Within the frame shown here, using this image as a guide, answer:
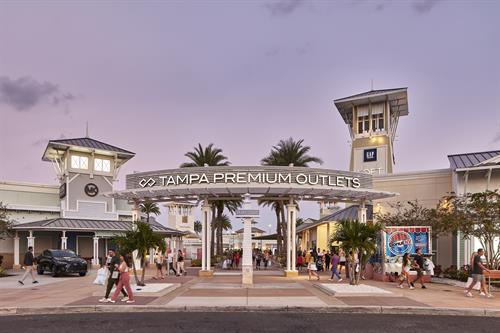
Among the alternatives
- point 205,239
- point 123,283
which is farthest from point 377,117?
point 123,283

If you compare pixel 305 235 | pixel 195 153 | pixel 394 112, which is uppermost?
pixel 394 112

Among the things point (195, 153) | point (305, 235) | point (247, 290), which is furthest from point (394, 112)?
point (247, 290)

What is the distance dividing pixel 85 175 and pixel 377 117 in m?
31.8

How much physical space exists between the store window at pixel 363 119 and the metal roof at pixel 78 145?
25706 mm

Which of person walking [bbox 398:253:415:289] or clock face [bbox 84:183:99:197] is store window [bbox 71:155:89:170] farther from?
person walking [bbox 398:253:415:289]

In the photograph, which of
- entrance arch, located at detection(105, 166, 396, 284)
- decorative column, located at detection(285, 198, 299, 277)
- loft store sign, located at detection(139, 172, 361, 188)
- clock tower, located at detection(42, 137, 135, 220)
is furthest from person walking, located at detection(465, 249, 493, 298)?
clock tower, located at detection(42, 137, 135, 220)

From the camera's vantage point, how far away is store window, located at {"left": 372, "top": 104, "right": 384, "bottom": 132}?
56528 millimetres

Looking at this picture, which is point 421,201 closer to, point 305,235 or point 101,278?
point 101,278

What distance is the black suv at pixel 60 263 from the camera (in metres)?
28.3

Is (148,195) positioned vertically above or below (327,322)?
above

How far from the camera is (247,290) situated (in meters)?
19.3

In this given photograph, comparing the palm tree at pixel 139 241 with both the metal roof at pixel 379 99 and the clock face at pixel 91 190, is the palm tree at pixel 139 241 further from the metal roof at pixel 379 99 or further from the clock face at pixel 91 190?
the metal roof at pixel 379 99

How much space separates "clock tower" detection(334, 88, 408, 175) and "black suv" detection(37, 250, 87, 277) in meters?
33.5

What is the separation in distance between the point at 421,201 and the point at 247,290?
612 inches
